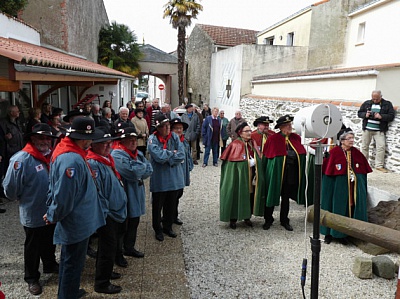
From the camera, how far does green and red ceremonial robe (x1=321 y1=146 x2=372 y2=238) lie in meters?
5.09

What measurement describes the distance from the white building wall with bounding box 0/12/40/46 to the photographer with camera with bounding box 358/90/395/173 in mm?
9818

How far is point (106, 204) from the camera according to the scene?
3.38 metres

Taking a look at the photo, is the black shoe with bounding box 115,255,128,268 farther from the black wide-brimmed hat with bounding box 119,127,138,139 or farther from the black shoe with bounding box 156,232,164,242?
the black wide-brimmed hat with bounding box 119,127,138,139

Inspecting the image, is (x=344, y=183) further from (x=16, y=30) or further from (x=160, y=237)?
(x=16, y=30)

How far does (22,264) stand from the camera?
4254 mm

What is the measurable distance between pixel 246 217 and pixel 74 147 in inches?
135

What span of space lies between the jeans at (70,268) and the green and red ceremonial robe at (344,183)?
12.2ft

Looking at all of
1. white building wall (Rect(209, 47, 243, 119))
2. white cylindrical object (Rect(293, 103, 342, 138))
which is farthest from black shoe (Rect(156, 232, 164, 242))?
white building wall (Rect(209, 47, 243, 119))

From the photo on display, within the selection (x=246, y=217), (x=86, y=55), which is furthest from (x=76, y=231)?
(x=86, y=55)

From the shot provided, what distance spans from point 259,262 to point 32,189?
301 cm

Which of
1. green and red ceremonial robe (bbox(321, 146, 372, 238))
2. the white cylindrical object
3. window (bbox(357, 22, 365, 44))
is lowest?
green and red ceremonial robe (bbox(321, 146, 372, 238))

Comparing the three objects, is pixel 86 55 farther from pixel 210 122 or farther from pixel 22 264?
pixel 22 264

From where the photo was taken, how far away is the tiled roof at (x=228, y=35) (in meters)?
23.3

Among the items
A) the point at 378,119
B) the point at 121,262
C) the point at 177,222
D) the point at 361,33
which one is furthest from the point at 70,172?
the point at 361,33
